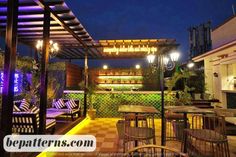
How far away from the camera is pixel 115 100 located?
7.65 metres

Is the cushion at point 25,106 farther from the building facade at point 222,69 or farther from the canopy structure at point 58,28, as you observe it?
the building facade at point 222,69

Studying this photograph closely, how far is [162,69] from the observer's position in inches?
145

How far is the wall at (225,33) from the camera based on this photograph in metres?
6.54

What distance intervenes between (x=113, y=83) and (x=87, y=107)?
5.16 metres

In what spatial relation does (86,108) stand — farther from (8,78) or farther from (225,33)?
(225,33)

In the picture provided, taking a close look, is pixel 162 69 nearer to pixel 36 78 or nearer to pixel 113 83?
pixel 36 78

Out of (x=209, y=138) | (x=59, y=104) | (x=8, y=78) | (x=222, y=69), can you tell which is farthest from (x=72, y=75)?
(x=209, y=138)

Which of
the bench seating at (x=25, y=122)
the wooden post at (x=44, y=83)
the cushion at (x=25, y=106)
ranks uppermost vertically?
the wooden post at (x=44, y=83)

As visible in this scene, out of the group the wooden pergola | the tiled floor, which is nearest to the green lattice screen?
the wooden pergola

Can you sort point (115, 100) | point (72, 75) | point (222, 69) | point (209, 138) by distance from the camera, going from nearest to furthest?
Result: point (209, 138) → point (222, 69) → point (115, 100) → point (72, 75)

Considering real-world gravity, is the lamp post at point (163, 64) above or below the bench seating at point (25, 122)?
above

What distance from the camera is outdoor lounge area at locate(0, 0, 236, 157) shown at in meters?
2.60

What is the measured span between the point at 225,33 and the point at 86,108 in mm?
6934

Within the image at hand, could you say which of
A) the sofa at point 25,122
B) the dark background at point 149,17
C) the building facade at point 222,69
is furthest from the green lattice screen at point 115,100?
the dark background at point 149,17
